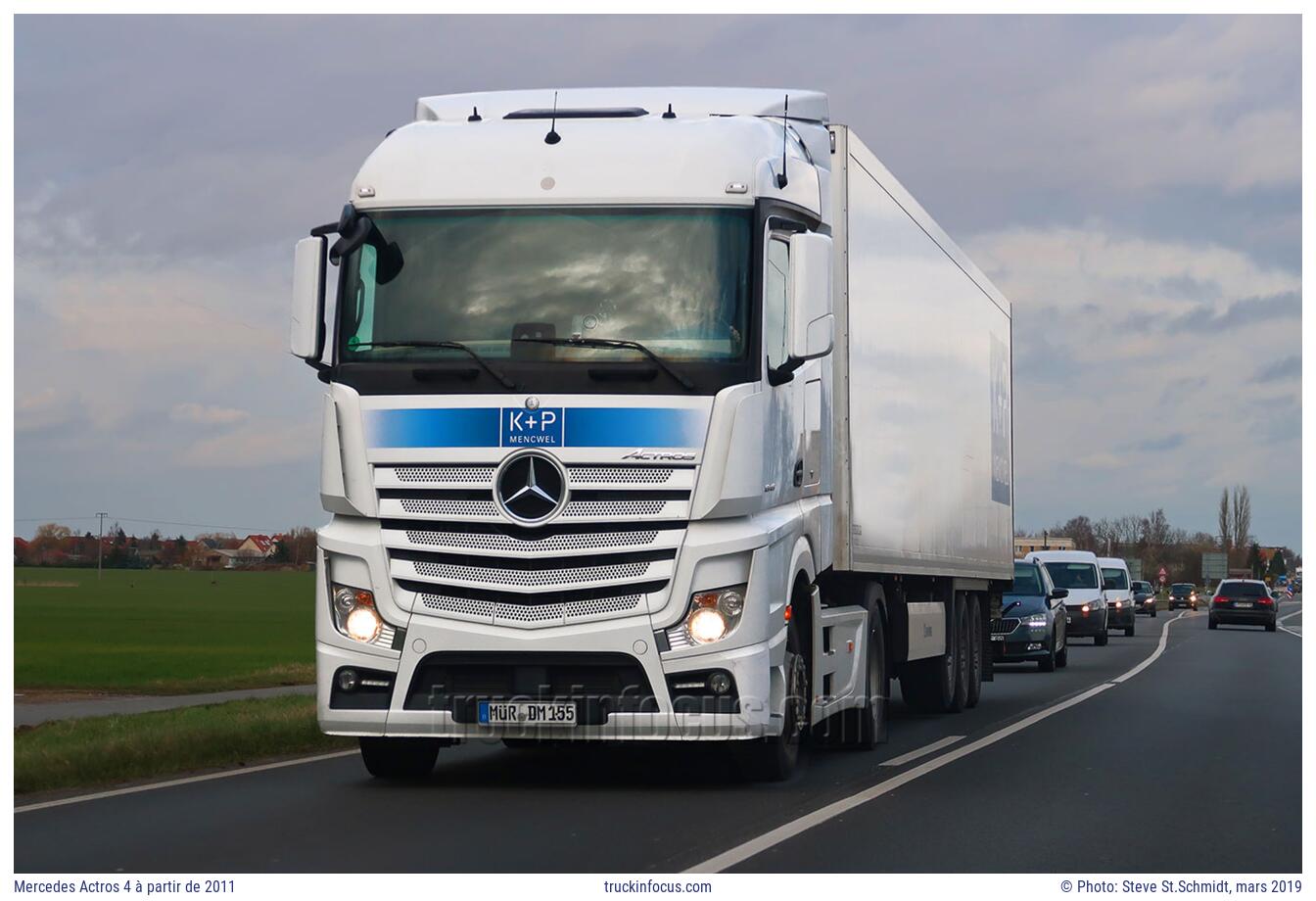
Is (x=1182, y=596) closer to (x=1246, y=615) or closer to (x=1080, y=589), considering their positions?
(x=1246, y=615)

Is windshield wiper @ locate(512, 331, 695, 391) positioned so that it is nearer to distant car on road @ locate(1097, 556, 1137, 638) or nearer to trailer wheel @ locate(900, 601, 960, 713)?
trailer wheel @ locate(900, 601, 960, 713)

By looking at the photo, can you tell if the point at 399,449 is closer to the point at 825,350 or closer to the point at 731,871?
the point at 825,350

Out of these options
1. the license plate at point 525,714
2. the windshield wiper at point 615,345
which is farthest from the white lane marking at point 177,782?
the windshield wiper at point 615,345

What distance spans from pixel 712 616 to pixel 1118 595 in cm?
4249

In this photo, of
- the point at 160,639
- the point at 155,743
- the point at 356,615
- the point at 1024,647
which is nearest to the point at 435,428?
the point at 356,615

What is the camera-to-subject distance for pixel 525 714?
10961mm

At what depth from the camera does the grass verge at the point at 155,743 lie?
40.9ft

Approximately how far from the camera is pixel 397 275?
37.3 ft

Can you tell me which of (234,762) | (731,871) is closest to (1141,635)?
(234,762)

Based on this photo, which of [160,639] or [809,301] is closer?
[809,301]

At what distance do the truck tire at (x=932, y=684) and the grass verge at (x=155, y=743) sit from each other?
5713 mm

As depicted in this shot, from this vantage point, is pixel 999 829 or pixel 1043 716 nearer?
pixel 999 829

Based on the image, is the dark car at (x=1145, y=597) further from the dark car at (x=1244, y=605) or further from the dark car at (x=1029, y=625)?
the dark car at (x=1029, y=625)

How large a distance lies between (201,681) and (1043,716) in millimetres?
11956
